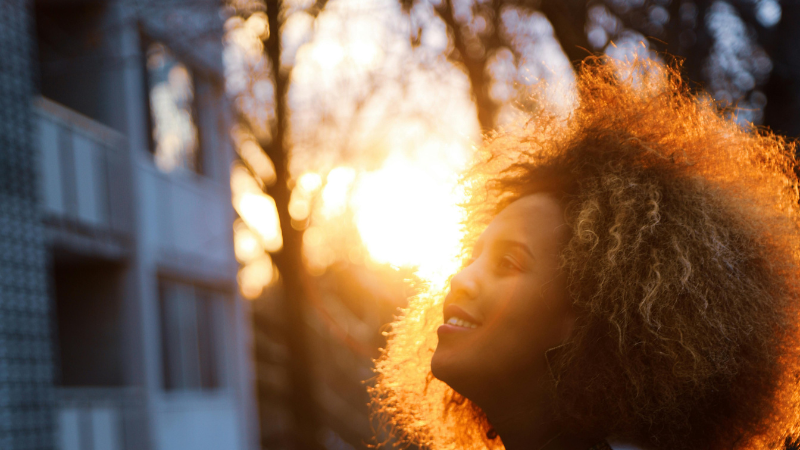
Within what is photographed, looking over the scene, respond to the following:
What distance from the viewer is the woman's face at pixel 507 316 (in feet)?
5.54

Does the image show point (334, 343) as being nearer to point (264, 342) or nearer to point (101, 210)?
point (264, 342)

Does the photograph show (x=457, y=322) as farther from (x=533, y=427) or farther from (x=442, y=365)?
(x=533, y=427)

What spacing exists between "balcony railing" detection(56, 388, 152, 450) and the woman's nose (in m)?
7.35

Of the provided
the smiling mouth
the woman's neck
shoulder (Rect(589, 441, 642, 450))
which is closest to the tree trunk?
the smiling mouth

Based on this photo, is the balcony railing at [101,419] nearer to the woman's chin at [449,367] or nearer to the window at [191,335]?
the window at [191,335]

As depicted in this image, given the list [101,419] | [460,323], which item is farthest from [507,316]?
[101,419]

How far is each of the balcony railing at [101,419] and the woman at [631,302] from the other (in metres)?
7.40

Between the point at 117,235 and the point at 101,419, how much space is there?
245 centimetres

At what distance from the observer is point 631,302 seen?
5.46 feet

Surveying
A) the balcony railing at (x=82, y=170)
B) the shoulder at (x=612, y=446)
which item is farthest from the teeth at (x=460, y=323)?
the balcony railing at (x=82, y=170)

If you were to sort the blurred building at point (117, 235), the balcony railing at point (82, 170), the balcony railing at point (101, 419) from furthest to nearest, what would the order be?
the balcony railing at point (82, 170), the balcony railing at point (101, 419), the blurred building at point (117, 235)

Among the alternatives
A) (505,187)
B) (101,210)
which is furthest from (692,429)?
(101,210)

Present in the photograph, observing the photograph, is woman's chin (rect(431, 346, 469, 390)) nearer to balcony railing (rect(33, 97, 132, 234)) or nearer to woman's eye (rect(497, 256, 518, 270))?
woman's eye (rect(497, 256, 518, 270))

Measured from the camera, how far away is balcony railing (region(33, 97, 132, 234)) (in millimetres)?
8711
